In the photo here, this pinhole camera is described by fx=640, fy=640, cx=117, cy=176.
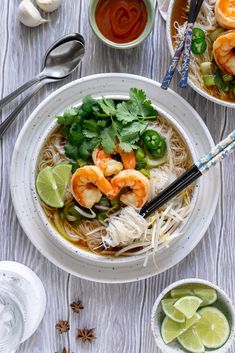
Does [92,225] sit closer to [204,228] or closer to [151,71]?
[204,228]

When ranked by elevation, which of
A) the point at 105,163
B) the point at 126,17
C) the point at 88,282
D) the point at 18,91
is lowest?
the point at 88,282

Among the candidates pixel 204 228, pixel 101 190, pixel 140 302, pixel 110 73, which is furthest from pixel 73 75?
pixel 140 302

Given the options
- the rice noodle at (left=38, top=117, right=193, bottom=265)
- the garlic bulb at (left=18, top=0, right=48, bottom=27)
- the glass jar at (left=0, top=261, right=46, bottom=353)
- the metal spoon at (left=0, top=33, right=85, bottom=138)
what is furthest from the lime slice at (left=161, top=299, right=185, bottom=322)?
the garlic bulb at (left=18, top=0, right=48, bottom=27)

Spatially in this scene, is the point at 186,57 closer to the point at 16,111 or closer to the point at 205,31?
the point at 205,31

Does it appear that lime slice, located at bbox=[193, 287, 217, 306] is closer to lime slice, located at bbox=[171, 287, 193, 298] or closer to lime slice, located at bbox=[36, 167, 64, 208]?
lime slice, located at bbox=[171, 287, 193, 298]

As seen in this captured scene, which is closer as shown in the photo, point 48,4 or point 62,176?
point 62,176

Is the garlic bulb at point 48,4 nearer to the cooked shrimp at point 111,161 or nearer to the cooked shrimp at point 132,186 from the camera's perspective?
the cooked shrimp at point 111,161

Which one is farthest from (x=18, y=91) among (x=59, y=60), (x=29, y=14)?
(x=29, y=14)
